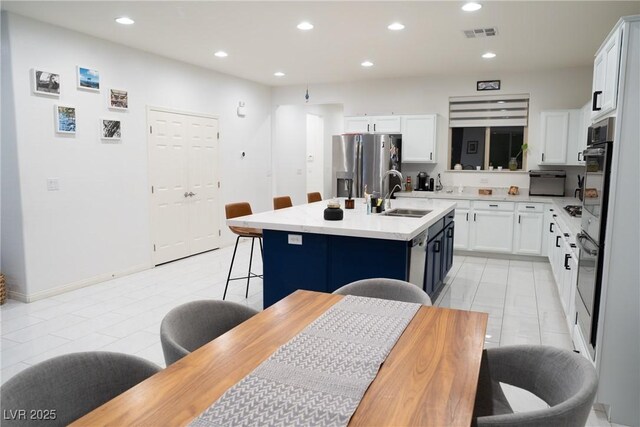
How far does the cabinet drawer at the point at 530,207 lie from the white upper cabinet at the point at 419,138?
1511 mm

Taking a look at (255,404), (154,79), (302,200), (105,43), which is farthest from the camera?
(302,200)

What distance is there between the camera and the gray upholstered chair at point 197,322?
1.67 m

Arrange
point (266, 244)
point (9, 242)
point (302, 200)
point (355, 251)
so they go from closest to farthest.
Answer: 1. point (355, 251)
2. point (266, 244)
3. point (9, 242)
4. point (302, 200)

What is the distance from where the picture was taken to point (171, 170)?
19.4 feet

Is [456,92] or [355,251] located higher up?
[456,92]

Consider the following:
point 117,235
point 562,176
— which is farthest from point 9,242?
point 562,176

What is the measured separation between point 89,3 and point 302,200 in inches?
219

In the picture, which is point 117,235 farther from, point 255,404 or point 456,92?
point 456,92

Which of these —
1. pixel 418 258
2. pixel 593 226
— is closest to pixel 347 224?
pixel 418 258

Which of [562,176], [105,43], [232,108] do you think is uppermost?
[105,43]

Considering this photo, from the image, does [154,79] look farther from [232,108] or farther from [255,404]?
[255,404]

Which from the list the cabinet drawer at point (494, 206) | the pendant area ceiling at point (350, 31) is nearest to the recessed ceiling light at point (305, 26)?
the pendant area ceiling at point (350, 31)

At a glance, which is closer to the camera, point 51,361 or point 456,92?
point 51,361

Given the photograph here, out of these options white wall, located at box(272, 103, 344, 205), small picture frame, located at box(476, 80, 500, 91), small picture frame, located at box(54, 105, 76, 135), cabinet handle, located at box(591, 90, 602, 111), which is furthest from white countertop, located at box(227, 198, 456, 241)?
white wall, located at box(272, 103, 344, 205)
